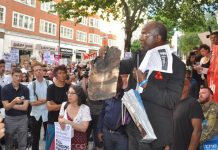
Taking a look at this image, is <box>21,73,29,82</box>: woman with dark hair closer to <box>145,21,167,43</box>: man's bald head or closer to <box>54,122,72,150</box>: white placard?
<box>54,122,72,150</box>: white placard

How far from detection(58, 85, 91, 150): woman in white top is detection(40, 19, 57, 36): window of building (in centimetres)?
4111

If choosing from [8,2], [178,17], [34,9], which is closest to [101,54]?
[178,17]

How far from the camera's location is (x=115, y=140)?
5902 mm

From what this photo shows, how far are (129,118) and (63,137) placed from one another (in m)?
2.78

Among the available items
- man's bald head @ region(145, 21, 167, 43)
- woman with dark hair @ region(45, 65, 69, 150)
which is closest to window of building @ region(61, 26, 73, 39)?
woman with dark hair @ region(45, 65, 69, 150)

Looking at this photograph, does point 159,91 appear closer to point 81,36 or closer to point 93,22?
point 81,36

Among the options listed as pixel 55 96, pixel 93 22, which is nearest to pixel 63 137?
pixel 55 96

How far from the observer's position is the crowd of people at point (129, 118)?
3.29m

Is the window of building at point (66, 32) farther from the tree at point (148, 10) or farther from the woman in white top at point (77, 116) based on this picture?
the woman in white top at point (77, 116)

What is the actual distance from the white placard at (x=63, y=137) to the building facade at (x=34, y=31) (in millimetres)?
27775

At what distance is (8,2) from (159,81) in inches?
1511

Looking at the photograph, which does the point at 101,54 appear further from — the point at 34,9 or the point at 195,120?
the point at 34,9

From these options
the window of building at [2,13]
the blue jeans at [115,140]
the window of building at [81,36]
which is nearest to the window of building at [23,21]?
the window of building at [2,13]

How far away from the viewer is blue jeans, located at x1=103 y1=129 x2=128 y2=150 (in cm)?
586
